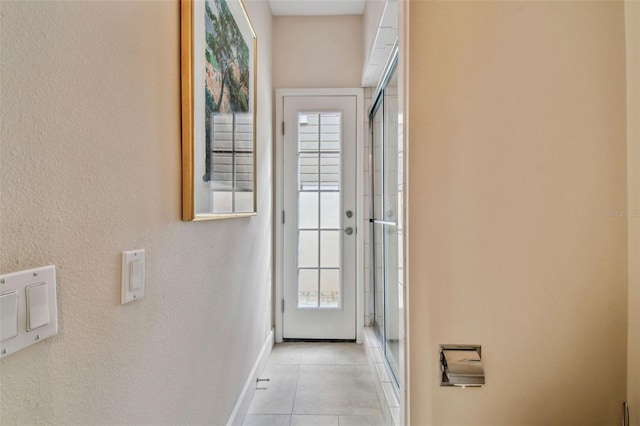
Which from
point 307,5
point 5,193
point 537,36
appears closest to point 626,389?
point 537,36

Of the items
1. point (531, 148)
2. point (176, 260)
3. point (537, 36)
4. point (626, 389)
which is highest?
point (537, 36)

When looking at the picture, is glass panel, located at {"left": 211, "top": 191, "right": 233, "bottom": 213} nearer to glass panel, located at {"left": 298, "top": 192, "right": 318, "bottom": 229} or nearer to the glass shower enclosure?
the glass shower enclosure

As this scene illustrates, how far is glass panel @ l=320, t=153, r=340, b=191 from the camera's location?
9.07 feet

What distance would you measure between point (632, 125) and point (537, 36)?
408mm

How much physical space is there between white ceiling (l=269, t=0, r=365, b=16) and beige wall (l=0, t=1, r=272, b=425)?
1972 millimetres

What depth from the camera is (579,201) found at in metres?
1.08

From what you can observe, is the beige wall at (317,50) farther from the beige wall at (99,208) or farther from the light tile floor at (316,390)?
the light tile floor at (316,390)

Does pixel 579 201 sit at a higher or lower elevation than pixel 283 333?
higher

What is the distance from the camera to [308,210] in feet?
9.16

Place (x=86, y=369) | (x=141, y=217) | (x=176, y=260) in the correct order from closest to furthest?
(x=86, y=369) < (x=141, y=217) < (x=176, y=260)

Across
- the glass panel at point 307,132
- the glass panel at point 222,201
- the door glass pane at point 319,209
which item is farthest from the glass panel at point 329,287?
the glass panel at point 222,201

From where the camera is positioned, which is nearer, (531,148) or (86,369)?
(86,369)

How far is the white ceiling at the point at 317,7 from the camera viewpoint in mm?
2613

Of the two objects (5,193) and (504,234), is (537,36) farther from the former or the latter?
(5,193)
